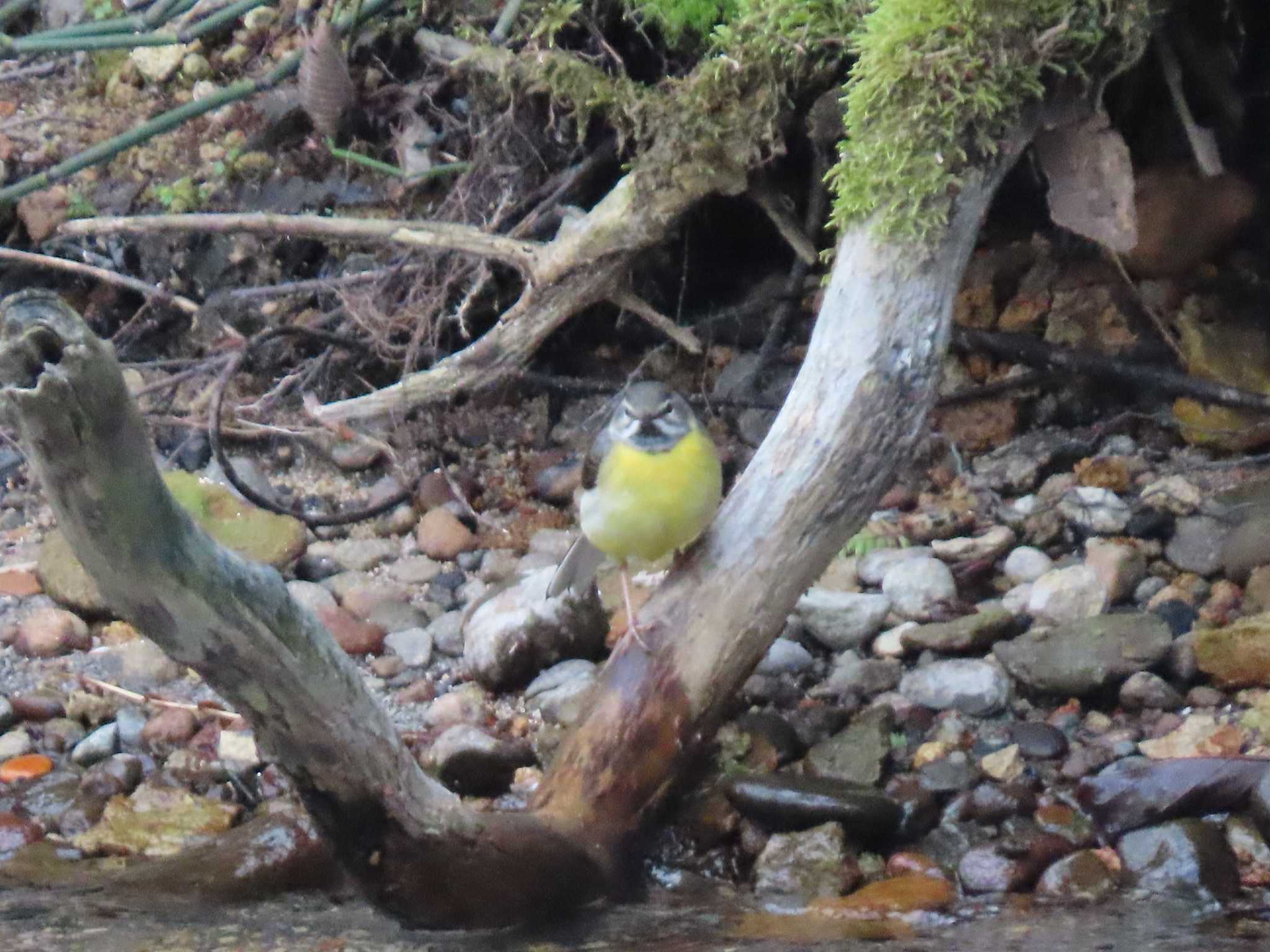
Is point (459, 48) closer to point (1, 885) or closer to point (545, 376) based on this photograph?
point (545, 376)

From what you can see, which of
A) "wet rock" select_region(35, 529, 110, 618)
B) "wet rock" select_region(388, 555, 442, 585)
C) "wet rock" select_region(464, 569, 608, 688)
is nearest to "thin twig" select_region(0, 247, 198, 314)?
A: "wet rock" select_region(35, 529, 110, 618)

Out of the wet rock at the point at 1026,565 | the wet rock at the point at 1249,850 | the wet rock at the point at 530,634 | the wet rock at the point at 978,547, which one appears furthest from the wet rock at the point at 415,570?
the wet rock at the point at 1249,850

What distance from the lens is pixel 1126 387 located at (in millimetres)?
6184

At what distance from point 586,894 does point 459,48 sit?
4.20 metres

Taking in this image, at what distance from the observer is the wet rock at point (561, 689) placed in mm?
4926

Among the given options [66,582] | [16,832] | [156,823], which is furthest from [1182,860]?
[66,582]

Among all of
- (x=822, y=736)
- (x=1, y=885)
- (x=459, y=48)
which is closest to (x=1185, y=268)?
(x=822, y=736)

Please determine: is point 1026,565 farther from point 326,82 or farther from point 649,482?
point 326,82

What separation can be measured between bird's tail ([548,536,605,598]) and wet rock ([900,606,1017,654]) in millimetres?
1211

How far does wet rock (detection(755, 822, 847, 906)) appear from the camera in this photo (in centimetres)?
388

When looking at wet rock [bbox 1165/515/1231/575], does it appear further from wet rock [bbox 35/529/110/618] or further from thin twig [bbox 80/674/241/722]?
wet rock [bbox 35/529/110/618]

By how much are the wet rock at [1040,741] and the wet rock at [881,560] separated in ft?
3.66

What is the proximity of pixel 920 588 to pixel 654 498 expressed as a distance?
1694mm

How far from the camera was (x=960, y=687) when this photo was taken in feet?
15.5
